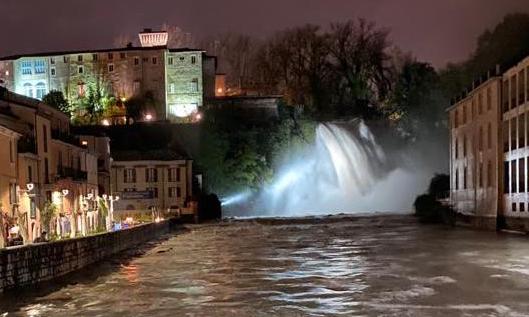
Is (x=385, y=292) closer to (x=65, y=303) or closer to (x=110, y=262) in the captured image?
(x=65, y=303)

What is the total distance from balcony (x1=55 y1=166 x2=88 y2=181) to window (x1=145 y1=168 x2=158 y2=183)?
22.0 meters

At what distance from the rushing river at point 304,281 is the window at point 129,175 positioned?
110 feet

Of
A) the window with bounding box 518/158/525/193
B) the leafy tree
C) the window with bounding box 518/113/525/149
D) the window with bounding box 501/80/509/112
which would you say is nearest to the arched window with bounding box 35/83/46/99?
the leafy tree

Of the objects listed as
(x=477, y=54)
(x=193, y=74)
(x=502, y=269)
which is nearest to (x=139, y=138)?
(x=193, y=74)

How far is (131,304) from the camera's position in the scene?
2061 centimetres

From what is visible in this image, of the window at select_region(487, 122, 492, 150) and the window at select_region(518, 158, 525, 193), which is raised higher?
the window at select_region(487, 122, 492, 150)

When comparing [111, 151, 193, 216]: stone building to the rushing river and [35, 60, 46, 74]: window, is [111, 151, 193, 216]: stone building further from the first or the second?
the rushing river

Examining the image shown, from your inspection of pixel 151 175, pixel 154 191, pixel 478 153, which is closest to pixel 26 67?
pixel 151 175

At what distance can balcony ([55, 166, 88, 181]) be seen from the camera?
1820 inches

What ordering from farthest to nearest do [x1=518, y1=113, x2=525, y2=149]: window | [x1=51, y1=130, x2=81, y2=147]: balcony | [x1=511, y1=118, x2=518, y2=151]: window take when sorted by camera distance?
[x1=51, y1=130, x2=81, y2=147]: balcony → [x1=511, y1=118, x2=518, y2=151]: window → [x1=518, y1=113, x2=525, y2=149]: window

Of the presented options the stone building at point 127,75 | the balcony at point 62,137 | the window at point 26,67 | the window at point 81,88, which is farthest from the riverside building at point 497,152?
the window at point 26,67

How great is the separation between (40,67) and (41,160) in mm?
60377

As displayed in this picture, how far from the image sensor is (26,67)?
9775cm

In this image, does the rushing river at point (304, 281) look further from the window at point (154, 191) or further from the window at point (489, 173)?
the window at point (154, 191)
